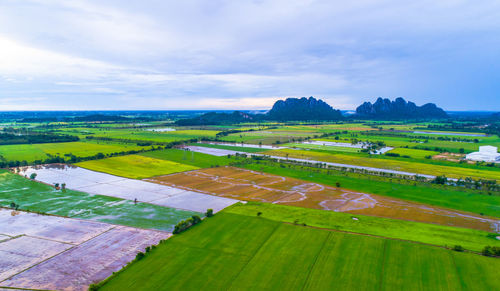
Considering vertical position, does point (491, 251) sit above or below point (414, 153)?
below

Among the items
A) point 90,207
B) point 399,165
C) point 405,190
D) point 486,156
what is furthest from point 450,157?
point 90,207

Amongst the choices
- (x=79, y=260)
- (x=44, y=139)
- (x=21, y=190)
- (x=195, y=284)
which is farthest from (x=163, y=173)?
(x=44, y=139)

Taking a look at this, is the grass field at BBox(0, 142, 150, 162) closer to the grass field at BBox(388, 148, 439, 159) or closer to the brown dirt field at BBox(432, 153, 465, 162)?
the grass field at BBox(388, 148, 439, 159)

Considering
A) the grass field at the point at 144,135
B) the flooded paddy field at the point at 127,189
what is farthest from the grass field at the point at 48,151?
the grass field at the point at 144,135

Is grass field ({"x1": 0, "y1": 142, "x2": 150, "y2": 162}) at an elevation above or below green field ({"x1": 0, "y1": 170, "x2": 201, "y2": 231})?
above

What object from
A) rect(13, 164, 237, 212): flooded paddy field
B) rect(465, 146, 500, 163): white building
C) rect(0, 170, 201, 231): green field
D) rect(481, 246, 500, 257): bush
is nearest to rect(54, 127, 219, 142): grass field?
rect(13, 164, 237, 212): flooded paddy field

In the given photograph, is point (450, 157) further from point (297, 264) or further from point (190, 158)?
point (297, 264)

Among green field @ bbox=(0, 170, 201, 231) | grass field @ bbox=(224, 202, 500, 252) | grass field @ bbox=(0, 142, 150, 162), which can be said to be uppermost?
grass field @ bbox=(0, 142, 150, 162)
